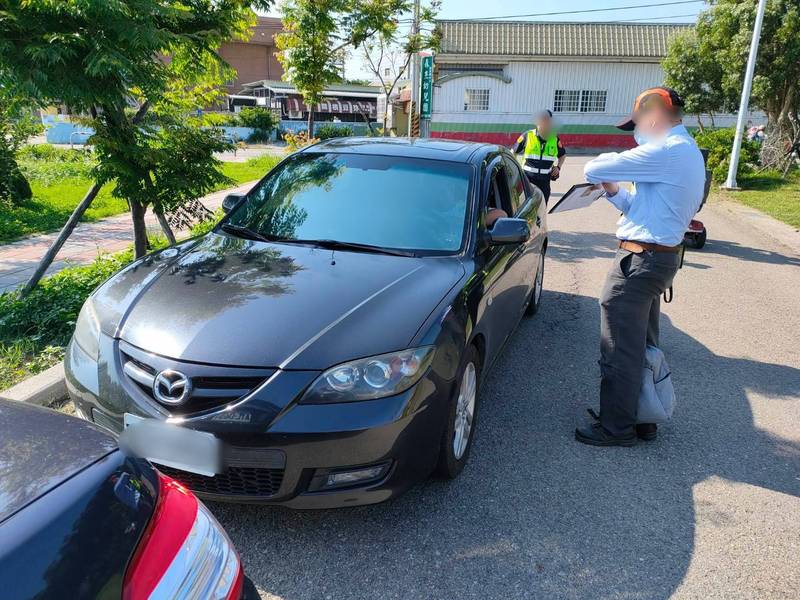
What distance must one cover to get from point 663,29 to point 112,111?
3475cm

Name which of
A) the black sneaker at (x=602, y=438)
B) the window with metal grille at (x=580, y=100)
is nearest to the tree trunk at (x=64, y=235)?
the black sneaker at (x=602, y=438)

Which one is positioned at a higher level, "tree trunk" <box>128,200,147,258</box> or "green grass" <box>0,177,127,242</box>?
"tree trunk" <box>128,200,147,258</box>

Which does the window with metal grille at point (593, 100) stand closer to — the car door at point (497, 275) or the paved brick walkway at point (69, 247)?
the paved brick walkway at point (69, 247)

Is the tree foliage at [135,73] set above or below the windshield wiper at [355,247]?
above

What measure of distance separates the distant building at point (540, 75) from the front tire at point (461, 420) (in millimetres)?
30231

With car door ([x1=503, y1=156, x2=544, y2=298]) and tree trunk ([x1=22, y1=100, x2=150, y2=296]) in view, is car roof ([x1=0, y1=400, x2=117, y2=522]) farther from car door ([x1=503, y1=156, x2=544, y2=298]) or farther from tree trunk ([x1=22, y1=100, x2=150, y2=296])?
tree trunk ([x1=22, y1=100, x2=150, y2=296])

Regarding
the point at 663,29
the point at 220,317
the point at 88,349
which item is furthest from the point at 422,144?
the point at 663,29

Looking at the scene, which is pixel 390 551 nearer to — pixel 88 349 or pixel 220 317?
pixel 220 317

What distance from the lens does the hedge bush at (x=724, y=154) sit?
1661cm

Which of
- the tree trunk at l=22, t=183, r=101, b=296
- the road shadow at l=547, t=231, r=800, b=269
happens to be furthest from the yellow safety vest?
the tree trunk at l=22, t=183, r=101, b=296

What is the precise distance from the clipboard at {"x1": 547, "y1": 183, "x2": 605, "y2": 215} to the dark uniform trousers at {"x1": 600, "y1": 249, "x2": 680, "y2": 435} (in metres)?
0.36

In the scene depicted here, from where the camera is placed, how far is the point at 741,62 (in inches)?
621

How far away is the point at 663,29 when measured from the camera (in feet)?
108

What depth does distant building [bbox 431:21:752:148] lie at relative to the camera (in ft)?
105
